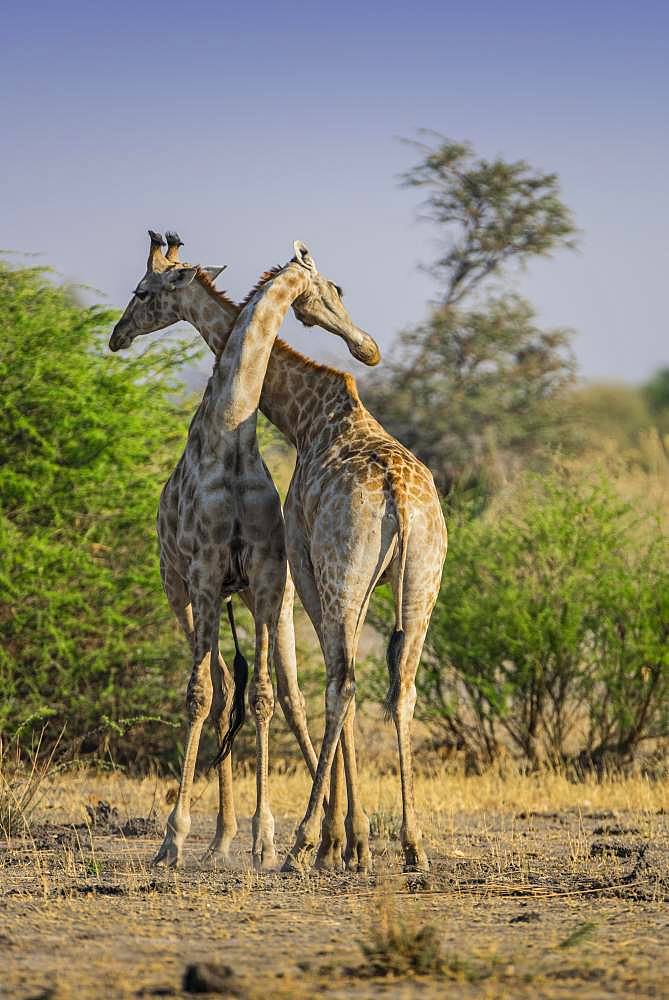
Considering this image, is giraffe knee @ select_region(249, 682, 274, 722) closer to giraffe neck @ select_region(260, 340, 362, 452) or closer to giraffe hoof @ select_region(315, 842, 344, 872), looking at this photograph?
giraffe hoof @ select_region(315, 842, 344, 872)

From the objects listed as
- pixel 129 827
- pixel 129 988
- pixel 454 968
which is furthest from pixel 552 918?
pixel 129 827

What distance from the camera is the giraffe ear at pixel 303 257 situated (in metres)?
7.80

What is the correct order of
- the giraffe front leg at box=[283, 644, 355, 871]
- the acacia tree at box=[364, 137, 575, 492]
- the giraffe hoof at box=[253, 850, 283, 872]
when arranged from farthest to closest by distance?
the acacia tree at box=[364, 137, 575, 492] < the giraffe hoof at box=[253, 850, 283, 872] < the giraffe front leg at box=[283, 644, 355, 871]

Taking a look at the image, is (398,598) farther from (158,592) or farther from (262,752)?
(158,592)

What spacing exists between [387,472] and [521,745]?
5.77m

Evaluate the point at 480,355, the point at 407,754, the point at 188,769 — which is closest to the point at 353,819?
the point at 407,754

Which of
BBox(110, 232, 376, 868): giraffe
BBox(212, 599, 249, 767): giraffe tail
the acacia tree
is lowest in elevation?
BBox(212, 599, 249, 767): giraffe tail

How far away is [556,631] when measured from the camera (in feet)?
38.9

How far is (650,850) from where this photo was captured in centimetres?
791

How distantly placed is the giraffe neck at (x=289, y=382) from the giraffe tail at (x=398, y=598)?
935 mm

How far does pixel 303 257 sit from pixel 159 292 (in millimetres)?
999

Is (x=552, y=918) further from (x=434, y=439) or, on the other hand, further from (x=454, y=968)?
(x=434, y=439)

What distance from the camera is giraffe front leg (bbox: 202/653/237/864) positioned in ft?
24.4

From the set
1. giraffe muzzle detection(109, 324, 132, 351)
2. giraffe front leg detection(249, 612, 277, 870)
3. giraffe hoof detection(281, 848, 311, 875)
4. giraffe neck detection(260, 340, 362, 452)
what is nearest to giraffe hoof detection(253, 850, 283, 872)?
giraffe front leg detection(249, 612, 277, 870)
